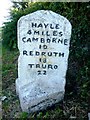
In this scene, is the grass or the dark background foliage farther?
the dark background foliage

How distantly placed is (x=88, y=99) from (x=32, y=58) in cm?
92

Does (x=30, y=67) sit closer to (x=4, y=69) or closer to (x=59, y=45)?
(x=59, y=45)

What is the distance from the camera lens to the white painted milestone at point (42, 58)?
4234 millimetres

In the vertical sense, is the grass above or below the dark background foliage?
below

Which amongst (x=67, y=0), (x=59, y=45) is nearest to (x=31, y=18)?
(x=59, y=45)

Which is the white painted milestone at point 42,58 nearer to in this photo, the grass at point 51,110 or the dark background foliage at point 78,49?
the grass at point 51,110

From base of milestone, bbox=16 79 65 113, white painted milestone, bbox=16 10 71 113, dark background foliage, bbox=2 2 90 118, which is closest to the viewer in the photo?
white painted milestone, bbox=16 10 71 113

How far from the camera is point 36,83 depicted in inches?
173

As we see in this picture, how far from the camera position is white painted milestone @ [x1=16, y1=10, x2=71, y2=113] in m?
4.23

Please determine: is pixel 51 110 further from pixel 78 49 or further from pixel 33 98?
pixel 78 49

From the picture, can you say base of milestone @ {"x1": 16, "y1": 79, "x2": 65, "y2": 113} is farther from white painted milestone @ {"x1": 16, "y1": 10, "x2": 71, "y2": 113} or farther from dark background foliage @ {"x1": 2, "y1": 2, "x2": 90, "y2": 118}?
dark background foliage @ {"x1": 2, "y1": 2, "x2": 90, "y2": 118}

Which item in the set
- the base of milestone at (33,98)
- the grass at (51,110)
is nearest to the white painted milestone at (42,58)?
the base of milestone at (33,98)

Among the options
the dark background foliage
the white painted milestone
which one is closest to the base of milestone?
the white painted milestone

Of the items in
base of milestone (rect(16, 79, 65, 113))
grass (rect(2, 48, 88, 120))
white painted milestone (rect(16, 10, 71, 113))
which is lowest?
grass (rect(2, 48, 88, 120))
